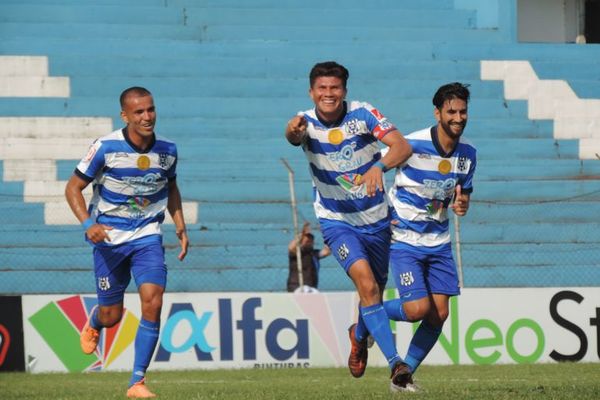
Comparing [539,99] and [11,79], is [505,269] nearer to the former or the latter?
[539,99]

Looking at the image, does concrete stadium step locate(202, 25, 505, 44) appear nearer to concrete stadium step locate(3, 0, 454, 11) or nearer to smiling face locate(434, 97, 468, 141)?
concrete stadium step locate(3, 0, 454, 11)

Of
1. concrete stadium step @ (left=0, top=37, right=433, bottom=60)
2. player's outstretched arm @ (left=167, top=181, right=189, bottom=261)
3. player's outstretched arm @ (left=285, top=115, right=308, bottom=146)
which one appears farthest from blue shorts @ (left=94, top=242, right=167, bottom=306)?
concrete stadium step @ (left=0, top=37, right=433, bottom=60)

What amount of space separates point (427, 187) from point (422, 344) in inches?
49.1

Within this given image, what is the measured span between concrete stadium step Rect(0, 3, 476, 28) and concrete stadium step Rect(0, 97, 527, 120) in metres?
2.14

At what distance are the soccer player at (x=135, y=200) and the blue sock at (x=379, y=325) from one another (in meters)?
1.58

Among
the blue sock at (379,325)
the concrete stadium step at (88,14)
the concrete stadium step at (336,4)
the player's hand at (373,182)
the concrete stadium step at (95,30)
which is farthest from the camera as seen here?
the concrete stadium step at (336,4)

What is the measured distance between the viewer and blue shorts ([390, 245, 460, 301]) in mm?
9070

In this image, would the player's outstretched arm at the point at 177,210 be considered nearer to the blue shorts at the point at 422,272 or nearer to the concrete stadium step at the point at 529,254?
the blue shorts at the point at 422,272

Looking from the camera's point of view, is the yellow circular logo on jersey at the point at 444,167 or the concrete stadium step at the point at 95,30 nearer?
the yellow circular logo on jersey at the point at 444,167

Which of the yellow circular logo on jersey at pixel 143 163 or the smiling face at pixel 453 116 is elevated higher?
the smiling face at pixel 453 116

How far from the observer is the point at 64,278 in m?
17.6

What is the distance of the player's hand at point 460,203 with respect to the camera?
29.1 ft

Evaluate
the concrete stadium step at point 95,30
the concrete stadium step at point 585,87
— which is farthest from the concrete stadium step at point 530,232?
the concrete stadium step at point 95,30

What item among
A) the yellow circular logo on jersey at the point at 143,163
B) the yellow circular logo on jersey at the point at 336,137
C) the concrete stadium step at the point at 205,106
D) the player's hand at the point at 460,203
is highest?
the concrete stadium step at the point at 205,106
